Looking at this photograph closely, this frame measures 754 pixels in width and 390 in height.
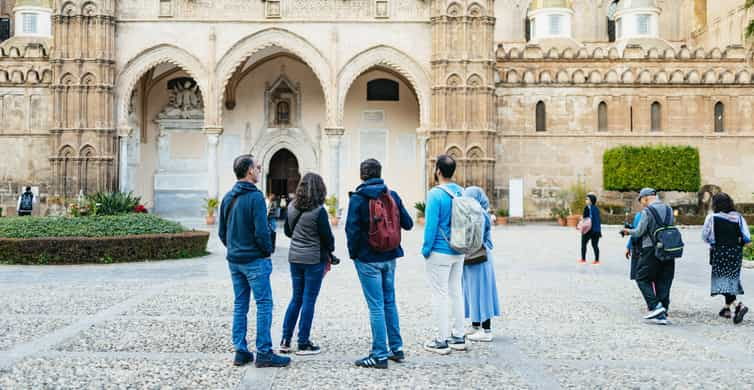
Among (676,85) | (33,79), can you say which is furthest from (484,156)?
(33,79)

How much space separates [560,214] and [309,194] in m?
21.4

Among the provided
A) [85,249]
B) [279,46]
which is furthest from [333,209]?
[85,249]

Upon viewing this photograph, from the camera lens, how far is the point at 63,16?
24312 mm

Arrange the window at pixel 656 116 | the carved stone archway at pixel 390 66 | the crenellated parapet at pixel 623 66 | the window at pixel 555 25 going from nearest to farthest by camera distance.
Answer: the carved stone archway at pixel 390 66, the crenellated parapet at pixel 623 66, the window at pixel 656 116, the window at pixel 555 25

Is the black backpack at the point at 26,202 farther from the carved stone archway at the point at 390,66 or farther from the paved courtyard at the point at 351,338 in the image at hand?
the paved courtyard at the point at 351,338

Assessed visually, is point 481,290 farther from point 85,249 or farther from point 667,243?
point 85,249

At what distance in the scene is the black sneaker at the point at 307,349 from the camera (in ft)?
19.9

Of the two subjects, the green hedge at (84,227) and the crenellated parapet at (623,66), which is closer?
the green hedge at (84,227)

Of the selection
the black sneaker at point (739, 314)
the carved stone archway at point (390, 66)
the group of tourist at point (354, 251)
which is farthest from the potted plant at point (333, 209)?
the group of tourist at point (354, 251)

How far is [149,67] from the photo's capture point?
25.0 metres

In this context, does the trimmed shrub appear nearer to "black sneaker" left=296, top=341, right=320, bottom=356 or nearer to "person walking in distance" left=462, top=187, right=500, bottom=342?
"black sneaker" left=296, top=341, right=320, bottom=356

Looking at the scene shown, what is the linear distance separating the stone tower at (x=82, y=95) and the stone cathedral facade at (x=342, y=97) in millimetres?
48

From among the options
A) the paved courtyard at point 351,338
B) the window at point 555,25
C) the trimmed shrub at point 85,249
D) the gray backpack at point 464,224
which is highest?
the window at point 555,25

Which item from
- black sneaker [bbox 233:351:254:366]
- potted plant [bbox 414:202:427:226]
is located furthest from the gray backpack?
potted plant [bbox 414:202:427:226]
